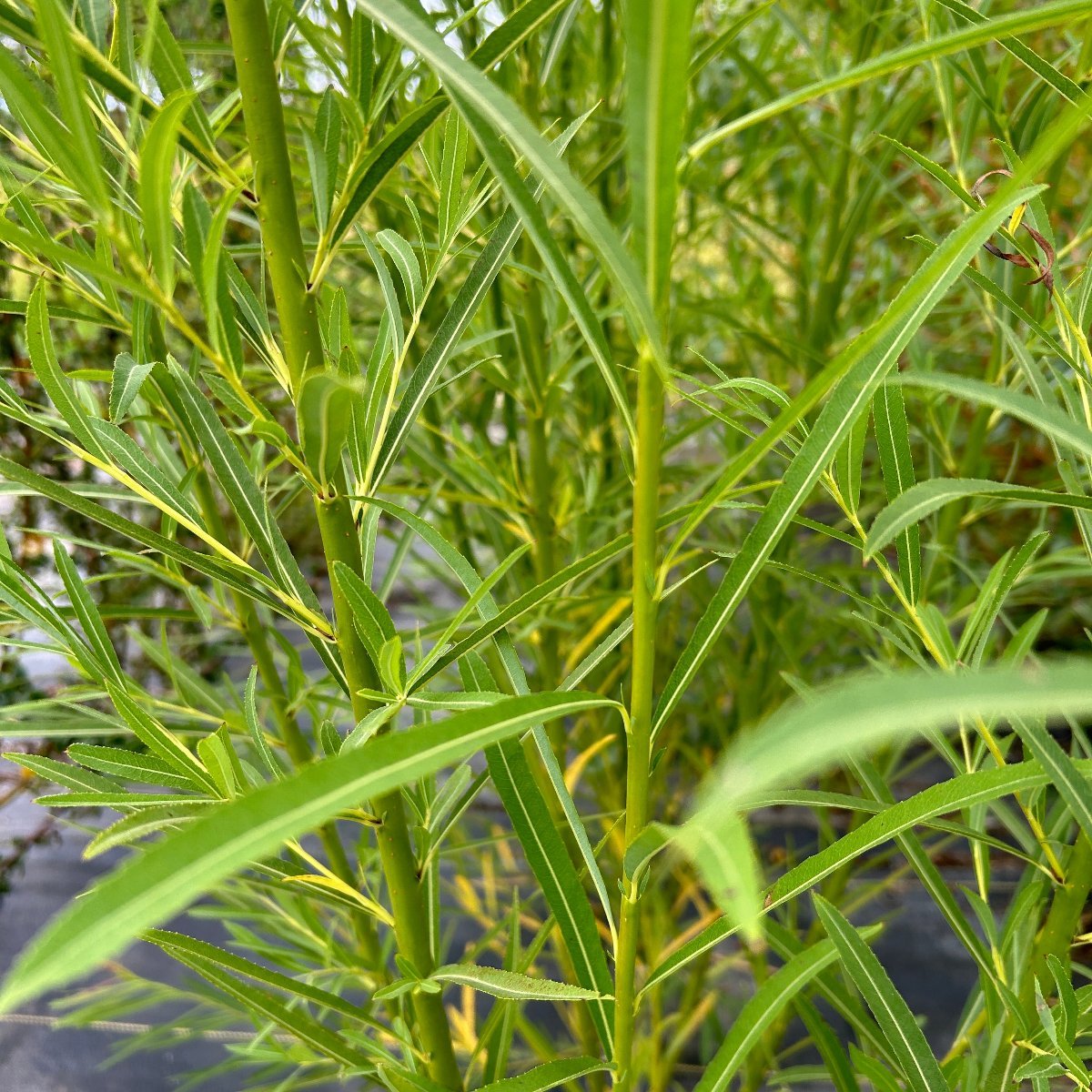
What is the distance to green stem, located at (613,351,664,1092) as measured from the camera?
0.24 meters

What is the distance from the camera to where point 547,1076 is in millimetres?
310

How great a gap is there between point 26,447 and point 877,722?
1.20 meters

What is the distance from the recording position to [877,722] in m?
0.12

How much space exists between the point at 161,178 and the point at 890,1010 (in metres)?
0.37

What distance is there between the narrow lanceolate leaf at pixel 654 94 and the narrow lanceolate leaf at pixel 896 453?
0.16 metres

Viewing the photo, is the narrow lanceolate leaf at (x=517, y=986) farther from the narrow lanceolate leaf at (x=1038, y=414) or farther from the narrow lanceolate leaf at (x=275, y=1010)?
the narrow lanceolate leaf at (x=1038, y=414)

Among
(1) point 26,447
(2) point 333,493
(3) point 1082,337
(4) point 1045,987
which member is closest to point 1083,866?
(4) point 1045,987

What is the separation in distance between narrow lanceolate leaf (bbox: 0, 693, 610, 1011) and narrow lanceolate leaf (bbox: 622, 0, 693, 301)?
0.38 feet

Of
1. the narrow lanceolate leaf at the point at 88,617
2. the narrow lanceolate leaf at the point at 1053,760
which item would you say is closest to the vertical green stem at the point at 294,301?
the narrow lanceolate leaf at the point at 88,617

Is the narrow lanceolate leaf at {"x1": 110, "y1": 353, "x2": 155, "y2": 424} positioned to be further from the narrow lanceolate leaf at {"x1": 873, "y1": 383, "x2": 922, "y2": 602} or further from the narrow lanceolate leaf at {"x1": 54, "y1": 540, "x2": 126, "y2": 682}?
the narrow lanceolate leaf at {"x1": 873, "y1": 383, "x2": 922, "y2": 602}

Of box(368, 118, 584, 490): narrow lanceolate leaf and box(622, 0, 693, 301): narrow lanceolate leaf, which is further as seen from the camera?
box(368, 118, 584, 490): narrow lanceolate leaf

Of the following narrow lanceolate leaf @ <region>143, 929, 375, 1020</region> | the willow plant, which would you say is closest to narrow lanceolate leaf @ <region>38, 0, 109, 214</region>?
the willow plant

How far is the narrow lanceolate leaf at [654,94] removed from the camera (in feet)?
0.51

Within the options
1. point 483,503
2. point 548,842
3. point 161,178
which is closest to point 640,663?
point 548,842
